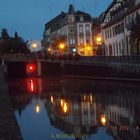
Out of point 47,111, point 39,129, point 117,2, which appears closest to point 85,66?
point 117,2

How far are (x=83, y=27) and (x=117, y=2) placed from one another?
166 feet

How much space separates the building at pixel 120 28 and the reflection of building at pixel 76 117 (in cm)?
3266

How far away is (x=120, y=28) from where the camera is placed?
9125 centimetres

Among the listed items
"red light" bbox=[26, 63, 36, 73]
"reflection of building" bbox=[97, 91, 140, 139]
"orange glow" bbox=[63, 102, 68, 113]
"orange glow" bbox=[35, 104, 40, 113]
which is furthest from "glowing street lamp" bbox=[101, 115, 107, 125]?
"red light" bbox=[26, 63, 36, 73]

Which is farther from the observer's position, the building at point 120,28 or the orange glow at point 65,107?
the building at point 120,28

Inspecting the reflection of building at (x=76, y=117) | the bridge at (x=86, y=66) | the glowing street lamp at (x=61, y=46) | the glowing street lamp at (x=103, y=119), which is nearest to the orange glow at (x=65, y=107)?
the reflection of building at (x=76, y=117)

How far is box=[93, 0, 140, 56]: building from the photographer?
82.4 m

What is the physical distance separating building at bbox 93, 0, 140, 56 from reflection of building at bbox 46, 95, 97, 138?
32660mm

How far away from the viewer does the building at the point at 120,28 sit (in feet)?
270

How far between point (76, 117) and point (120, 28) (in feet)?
187

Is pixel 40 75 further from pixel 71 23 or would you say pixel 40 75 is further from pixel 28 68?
pixel 71 23

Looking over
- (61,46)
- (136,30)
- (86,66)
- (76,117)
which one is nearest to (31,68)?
(86,66)

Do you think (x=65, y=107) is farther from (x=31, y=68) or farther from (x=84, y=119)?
(x=31, y=68)

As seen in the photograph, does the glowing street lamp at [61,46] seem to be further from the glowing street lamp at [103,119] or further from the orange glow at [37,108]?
the glowing street lamp at [103,119]
